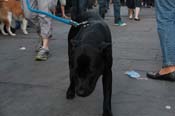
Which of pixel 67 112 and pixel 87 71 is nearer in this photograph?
pixel 87 71

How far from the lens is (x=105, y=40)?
12.8 ft

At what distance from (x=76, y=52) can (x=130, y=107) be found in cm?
119

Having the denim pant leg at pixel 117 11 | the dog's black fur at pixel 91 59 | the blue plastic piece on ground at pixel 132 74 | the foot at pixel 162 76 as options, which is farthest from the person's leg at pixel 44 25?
the denim pant leg at pixel 117 11

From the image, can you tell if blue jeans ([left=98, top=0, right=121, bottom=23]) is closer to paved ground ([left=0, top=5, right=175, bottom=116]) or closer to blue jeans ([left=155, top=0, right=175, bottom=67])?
paved ground ([left=0, top=5, right=175, bottom=116])

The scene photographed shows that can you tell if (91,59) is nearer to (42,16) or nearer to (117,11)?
(42,16)

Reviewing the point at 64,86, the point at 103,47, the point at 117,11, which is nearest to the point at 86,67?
the point at 103,47

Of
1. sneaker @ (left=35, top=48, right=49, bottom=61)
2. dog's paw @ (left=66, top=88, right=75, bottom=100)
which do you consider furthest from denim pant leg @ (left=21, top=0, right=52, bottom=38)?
dog's paw @ (left=66, top=88, right=75, bottom=100)

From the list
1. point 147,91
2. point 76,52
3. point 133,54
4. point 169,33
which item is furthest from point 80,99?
point 133,54

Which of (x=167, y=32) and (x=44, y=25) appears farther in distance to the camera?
(x=44, y=25)

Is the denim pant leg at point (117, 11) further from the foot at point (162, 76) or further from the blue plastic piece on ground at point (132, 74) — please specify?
the foot at point (162, 76)

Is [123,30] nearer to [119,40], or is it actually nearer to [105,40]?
[119,40]

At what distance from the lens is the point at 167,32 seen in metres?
5.25

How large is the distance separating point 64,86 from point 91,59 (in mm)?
1792

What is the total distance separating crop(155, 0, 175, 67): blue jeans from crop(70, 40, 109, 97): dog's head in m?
1.96
